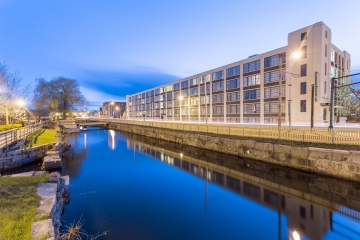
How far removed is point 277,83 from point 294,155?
2526cm

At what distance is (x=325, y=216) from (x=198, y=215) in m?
5.39

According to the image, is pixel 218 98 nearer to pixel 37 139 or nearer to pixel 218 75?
pixel 218 75

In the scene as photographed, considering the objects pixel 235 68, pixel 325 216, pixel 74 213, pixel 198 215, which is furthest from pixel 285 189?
pixel 235 68

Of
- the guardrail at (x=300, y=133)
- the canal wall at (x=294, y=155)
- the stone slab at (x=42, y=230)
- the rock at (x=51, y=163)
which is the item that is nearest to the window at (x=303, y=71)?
the guardrail at (x=300, y=133)

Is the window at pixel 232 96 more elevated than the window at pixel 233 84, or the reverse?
the window at pixel 233 84

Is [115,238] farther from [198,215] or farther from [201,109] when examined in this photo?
[201,109]

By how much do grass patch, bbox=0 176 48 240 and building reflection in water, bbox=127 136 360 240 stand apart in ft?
23.0

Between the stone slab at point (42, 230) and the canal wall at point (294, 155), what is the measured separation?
46.2ft

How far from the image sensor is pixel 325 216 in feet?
26.4

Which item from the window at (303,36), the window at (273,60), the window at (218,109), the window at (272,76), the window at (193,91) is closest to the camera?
the window at (303,36)

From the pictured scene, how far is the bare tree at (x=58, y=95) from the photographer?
52.5 m

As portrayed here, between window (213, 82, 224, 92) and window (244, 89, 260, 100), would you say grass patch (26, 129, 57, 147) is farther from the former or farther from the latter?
window (213, 82, 224, 92)

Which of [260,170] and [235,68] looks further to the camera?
[235,68]

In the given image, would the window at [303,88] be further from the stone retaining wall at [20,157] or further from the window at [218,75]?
the stone retaining wall at [20,157]
